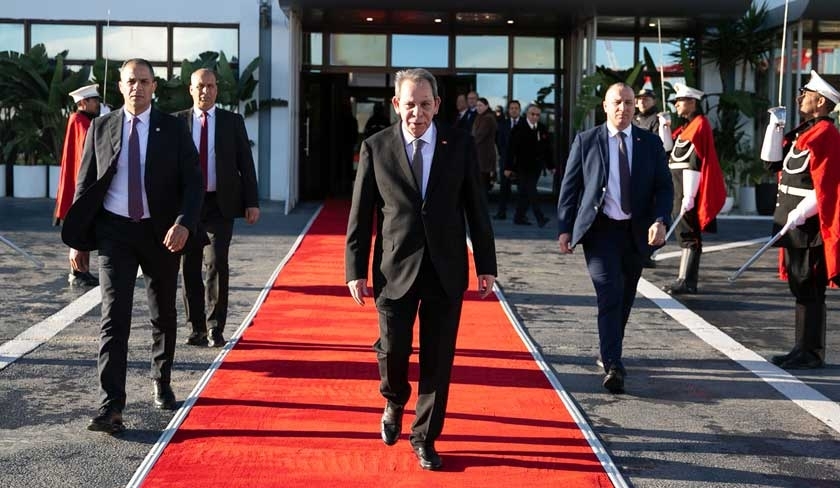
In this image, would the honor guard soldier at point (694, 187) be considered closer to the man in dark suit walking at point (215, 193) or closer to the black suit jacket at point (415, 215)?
the man in dark suit walking at point (215, 193)

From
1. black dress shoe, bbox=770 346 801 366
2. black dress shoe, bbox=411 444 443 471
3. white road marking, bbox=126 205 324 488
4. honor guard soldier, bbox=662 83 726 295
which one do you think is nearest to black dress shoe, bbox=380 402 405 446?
black dress shoe, bbox=411 444 443 471

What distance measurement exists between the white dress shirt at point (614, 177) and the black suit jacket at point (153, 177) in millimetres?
2518

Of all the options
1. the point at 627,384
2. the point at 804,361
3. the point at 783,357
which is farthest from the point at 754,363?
the point at 627,384

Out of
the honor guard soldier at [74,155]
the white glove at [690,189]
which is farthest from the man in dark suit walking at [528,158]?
the honor guard soldier at [74,155]

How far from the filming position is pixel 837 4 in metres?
20.0

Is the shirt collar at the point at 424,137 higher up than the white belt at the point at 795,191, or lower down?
higher up

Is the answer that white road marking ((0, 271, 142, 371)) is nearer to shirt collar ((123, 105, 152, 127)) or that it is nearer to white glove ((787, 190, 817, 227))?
shirt collar ((123, 105, 152, 127))

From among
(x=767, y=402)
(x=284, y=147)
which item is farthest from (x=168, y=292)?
(x=284, y=147)

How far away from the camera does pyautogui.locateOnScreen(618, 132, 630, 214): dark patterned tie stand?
7.57 m

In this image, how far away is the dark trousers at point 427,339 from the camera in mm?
5734

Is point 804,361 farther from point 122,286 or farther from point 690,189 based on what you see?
point 122,286

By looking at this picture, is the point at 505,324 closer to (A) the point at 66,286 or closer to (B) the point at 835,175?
(B) the point at 835,175

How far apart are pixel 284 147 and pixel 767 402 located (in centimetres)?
1621

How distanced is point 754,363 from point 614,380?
1.56 metres
